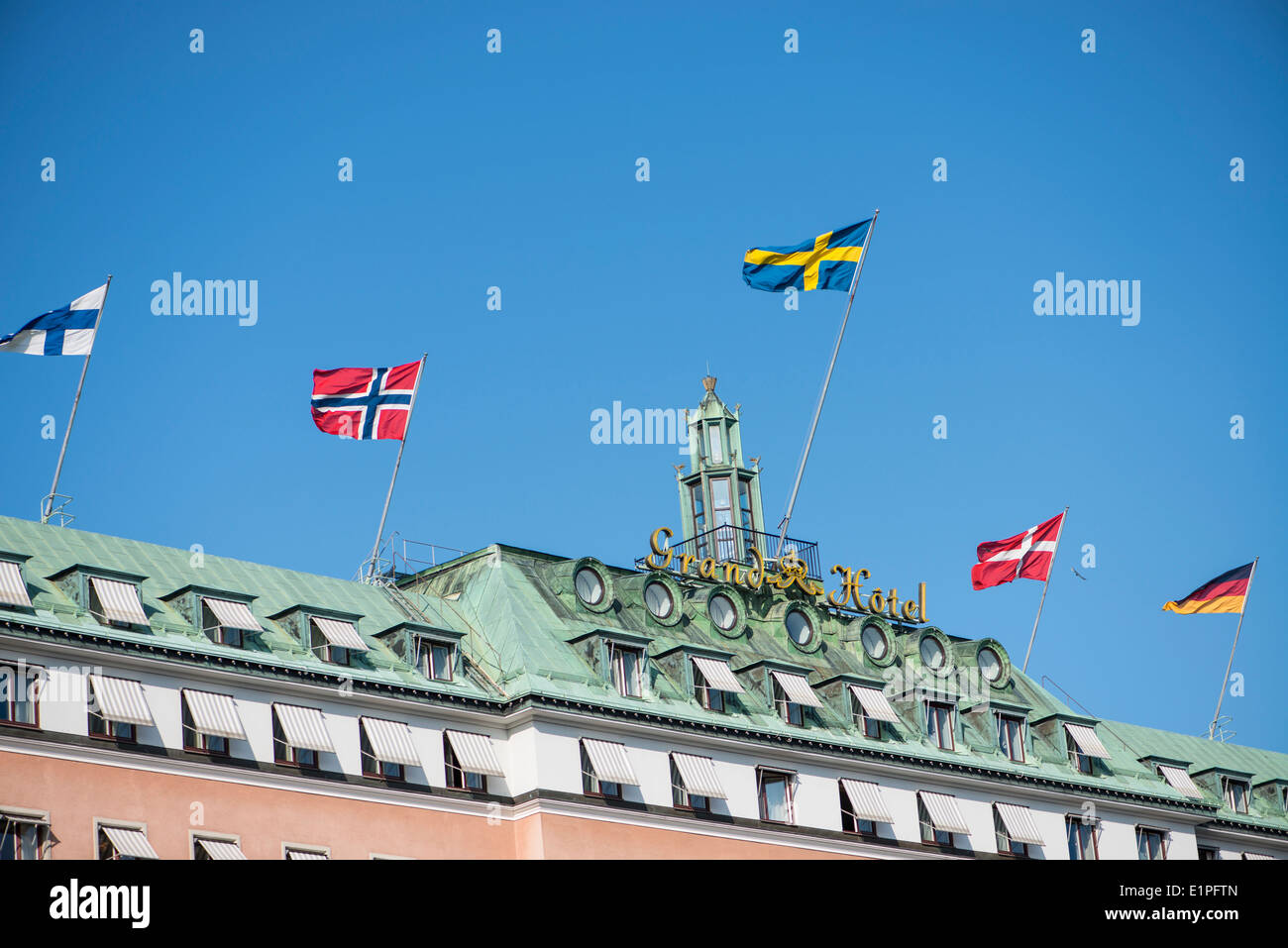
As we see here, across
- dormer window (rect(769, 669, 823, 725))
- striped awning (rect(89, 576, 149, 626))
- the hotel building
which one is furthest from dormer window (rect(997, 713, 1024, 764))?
striped awning (rect(89, 576, 149, 626))

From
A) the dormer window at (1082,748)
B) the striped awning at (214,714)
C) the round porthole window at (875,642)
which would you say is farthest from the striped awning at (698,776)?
the dormer window at (1082,748)

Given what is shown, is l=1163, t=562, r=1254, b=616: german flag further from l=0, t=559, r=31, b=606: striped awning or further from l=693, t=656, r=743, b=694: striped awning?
l=0, t=559, r=31, b=606: striped awning

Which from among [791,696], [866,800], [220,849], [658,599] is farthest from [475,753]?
[866,800]

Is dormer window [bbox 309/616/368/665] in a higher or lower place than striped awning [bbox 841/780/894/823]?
higher

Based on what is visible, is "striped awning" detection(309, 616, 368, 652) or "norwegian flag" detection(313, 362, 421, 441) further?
"norwegian flag" detection(313, 362, 421, 441)
